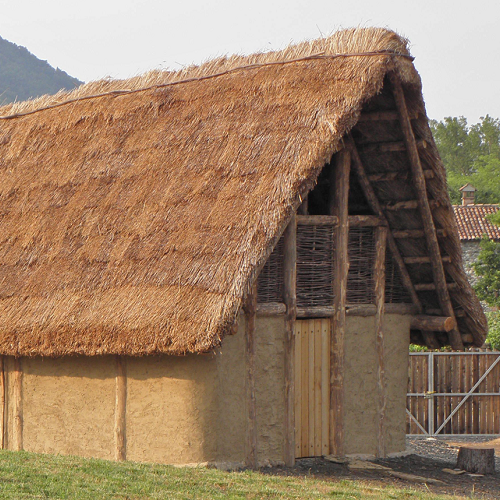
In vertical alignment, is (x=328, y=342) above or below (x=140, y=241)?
below

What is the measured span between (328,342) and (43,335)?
3815 mm

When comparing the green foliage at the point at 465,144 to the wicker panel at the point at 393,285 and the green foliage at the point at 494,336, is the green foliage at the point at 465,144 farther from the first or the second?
the wicker panel at the point at 393,285

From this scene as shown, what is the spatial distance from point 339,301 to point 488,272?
20790 mm

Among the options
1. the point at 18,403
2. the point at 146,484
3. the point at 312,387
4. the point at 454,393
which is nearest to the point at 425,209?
the point at 312,387

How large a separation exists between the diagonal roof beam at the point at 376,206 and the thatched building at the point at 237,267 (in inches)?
1.3

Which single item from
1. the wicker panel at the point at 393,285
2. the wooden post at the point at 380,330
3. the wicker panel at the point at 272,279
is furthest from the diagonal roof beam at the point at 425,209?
the wicker panel at the point at 272,279

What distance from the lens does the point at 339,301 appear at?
10945 millimetres

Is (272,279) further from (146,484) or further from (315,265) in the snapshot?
(146,484)

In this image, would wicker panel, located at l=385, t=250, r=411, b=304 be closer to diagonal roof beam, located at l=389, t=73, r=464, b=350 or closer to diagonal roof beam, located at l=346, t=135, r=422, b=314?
diagonal roof beam, located at l=346, t=135, r=422, b=314

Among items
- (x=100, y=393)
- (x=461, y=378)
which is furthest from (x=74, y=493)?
(x=461, y=378)

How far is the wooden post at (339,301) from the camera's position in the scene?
10867 millimetres

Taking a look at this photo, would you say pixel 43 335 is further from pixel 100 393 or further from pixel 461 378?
pixel 461 378

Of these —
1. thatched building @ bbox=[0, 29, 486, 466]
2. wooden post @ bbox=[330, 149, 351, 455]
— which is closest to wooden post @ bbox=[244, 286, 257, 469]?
thatched building @ bbox=[0, 29, 486, 466]

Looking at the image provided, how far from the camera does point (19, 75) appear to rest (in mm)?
120812
